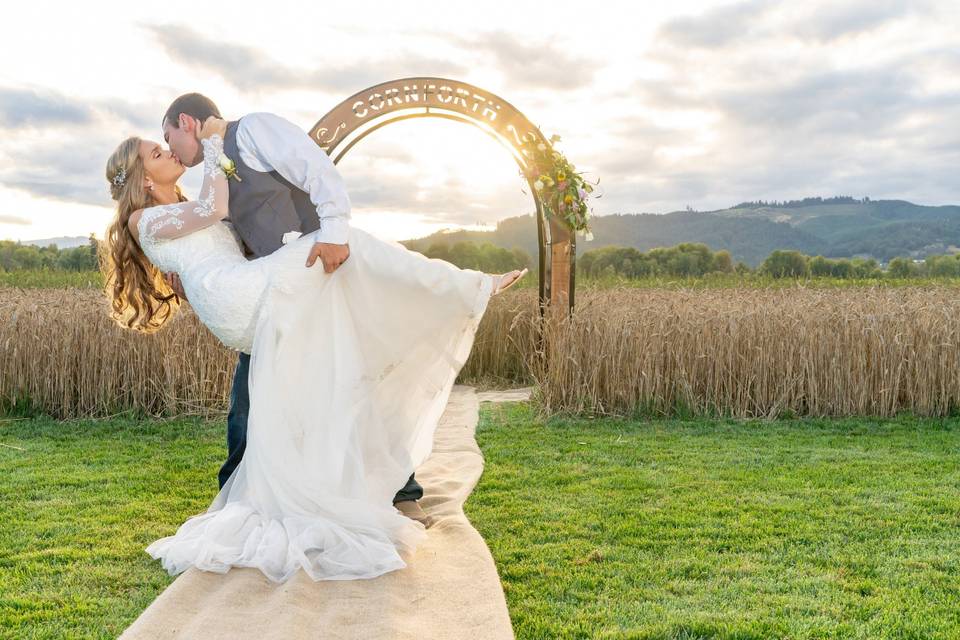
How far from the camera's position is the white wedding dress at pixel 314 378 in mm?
3221

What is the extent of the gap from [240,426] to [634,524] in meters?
1.87

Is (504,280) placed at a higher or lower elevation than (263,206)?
lower

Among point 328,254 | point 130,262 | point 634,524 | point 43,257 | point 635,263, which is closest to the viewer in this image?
point 328,254

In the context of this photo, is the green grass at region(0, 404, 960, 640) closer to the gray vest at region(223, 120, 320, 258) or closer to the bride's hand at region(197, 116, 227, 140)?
the gray vest at region(223, 120, 320, 258)

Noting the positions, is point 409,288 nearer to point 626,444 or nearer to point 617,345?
point 626,444

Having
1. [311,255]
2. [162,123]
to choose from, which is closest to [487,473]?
[311,255]

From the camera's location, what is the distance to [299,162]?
3322 millimetres

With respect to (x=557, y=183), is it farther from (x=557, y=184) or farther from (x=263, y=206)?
(x=263, y=206)

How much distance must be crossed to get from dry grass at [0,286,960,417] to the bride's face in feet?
10.3

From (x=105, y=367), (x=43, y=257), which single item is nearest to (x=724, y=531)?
(x=105, y=367)

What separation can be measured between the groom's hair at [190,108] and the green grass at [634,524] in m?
1.83

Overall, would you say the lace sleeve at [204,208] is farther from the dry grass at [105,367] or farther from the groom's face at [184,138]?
the dry grass at [105,367]

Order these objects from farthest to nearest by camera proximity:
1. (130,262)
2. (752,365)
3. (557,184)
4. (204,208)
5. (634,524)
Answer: (557,184)
(752,365)
(634,524)
(130,262)
(204,208)

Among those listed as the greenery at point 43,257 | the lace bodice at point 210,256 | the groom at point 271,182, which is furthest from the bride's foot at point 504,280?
the greenery at point 43,257
